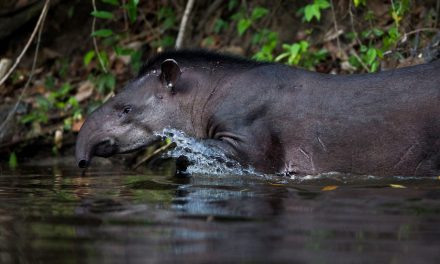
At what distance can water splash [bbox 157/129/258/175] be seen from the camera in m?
6.58

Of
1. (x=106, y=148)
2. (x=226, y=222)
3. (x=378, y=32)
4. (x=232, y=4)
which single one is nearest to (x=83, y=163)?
(x=106, y=148)

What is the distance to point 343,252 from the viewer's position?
10.5 ft

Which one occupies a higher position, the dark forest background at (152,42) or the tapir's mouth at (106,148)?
the dark forest background at (152,42)

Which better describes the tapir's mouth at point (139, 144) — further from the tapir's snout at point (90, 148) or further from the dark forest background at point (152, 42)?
the dark forest background at point (152, 42)

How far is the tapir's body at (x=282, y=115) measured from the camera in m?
6.18

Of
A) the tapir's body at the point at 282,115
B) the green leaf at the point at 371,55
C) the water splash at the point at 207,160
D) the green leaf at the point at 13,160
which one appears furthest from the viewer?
the green leaf at the point at 13,160

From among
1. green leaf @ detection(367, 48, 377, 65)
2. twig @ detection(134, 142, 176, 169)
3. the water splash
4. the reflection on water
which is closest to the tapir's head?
the water splash

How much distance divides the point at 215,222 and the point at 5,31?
8.65 metres

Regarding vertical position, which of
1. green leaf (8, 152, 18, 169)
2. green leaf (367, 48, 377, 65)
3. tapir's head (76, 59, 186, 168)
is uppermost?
green leaf (367, 48, 377, 65)

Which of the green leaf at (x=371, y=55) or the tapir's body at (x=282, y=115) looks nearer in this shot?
the tapir's body at (x=282, y=115)

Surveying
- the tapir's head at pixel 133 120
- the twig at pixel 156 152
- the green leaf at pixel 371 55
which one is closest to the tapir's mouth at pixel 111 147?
the tapir's head at pixel 133 120

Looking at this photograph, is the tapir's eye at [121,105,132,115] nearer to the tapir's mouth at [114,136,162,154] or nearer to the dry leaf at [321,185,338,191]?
the tapir's mouth at [114,136,162,154]

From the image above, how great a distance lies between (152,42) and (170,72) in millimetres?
3963

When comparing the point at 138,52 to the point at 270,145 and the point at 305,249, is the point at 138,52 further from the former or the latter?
the point at 305,249
